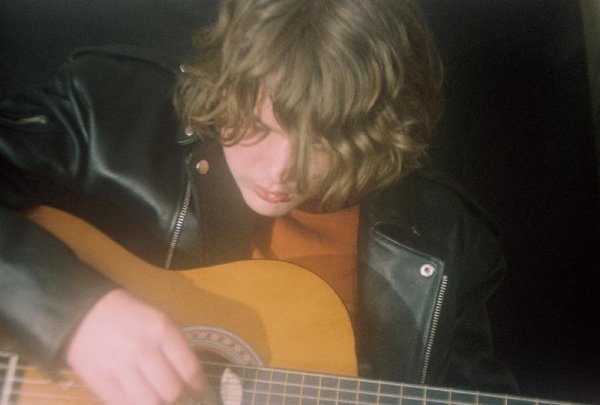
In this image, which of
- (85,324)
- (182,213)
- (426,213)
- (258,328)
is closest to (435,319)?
(426,213)

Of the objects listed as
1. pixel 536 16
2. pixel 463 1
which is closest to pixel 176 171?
pixel 463 1

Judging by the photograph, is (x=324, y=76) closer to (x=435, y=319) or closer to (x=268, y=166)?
(x=268, y=166)

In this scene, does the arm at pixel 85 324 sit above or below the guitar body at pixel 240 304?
above

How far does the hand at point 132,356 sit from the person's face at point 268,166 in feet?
0.77

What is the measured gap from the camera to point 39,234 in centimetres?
80

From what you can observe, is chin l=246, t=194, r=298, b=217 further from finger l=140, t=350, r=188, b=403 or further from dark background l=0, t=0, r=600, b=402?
dark background l=0, t=0, r=600, b=402

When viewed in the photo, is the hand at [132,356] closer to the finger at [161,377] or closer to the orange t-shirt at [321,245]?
the finger at [161,377]

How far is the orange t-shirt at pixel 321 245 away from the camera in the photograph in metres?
1.08

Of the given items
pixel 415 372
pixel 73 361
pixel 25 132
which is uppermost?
pixel 25 132

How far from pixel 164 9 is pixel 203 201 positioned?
1.44ft

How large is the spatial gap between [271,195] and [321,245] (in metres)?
0.25

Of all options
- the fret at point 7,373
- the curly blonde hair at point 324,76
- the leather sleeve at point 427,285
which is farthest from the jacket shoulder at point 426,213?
the fret at point 7,373

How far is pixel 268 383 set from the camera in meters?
0.83

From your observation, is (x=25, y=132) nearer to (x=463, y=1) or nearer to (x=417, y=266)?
(x=417, y=266)
